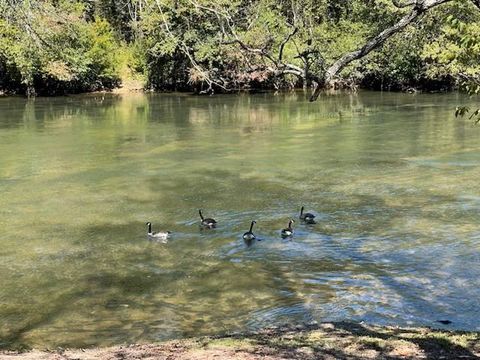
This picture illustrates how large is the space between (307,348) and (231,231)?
662 centimetres

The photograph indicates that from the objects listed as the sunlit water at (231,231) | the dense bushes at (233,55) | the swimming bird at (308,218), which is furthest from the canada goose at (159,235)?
the dense bushes at (233,55)

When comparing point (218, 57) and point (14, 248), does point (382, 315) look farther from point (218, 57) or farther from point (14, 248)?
point (218, 57)

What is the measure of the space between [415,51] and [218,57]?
13730 mm

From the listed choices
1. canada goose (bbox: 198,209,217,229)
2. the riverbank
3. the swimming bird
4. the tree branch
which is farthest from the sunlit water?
the tree branch

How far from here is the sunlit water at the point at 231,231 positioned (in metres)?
8.33

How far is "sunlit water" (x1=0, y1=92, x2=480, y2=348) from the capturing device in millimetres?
8328

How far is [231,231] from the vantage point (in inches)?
488

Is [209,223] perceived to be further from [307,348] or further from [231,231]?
[307,348]

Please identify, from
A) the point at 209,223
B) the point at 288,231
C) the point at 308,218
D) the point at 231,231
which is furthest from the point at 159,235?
the point at 308,218

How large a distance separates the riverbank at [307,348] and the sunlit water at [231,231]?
45.4 inches

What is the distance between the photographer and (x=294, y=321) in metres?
7.97

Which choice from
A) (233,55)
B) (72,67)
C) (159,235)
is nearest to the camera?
(159,235)

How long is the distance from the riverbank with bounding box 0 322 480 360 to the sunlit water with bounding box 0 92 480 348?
1154 millimetres

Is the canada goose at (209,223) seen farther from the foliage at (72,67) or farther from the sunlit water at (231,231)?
the foliage at (72,67)
